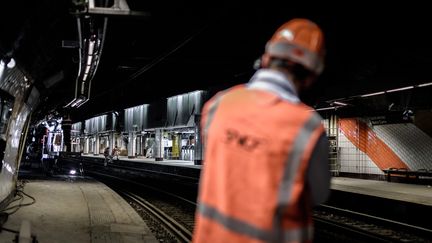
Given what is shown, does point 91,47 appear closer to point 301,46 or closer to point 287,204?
point 301,46

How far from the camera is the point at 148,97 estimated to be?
4056 centimetres

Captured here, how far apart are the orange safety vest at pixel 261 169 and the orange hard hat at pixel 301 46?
19 cm

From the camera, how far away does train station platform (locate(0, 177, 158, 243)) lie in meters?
7.89

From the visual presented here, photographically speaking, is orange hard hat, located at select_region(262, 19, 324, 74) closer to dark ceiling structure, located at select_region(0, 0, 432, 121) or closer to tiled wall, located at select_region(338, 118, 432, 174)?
dark ceiling structure, located at select_region(0, 0, 432, 121)

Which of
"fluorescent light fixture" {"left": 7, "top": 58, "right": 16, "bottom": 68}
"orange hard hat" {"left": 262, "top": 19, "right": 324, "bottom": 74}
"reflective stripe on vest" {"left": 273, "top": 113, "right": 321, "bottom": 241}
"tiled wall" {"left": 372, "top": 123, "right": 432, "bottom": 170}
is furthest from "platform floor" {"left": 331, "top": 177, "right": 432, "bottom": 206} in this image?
"reflective stripe on vest" {"left": 273, "top": 113, "right": 321, "bottom": 241}

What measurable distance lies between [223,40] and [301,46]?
58.9ft

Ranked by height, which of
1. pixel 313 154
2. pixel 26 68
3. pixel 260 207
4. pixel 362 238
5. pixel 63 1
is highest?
pixel 63 1

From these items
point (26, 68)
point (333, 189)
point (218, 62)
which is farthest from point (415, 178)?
point (26, 68)

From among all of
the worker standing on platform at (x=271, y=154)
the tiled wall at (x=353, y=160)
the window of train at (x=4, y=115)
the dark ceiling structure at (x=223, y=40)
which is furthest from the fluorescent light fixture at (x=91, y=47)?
the tiled wall at (x=353, y=160)

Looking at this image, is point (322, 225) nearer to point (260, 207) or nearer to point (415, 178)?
point (415, 178)

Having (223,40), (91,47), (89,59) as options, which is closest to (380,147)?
(223,40)

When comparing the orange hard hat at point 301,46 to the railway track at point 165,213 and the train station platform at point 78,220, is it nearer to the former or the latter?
the train station platform at point 78,220

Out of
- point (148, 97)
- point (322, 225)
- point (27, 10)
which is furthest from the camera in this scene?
point (148, 97)

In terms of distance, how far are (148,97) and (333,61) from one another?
987 inches
